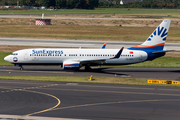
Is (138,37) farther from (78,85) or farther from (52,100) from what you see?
(52,100)

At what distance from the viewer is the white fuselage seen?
52844mm

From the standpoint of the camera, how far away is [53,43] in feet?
279

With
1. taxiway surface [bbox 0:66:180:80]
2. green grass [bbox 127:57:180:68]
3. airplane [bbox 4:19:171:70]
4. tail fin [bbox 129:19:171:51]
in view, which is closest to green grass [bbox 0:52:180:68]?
green grass [bbox 127:57:180:68]

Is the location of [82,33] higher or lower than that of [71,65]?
higher

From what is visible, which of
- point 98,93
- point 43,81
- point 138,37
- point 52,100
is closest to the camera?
point 52,100

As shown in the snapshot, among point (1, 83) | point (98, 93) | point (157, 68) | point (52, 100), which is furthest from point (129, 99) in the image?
point (157, 68)

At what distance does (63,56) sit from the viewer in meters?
52.9

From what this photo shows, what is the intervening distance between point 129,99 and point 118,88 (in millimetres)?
6433

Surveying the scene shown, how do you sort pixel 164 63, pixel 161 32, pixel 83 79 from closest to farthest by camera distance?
pixel 83 79
pixel 161 32
pixel 164 63

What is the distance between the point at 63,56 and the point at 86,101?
22590mm

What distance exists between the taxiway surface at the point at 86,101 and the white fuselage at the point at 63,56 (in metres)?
11.7

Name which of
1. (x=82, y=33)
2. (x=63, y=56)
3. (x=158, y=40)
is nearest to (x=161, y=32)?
(x=158, y=40)

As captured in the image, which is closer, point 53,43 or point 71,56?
point 71,56

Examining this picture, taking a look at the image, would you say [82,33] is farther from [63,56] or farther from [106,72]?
[106,72]
